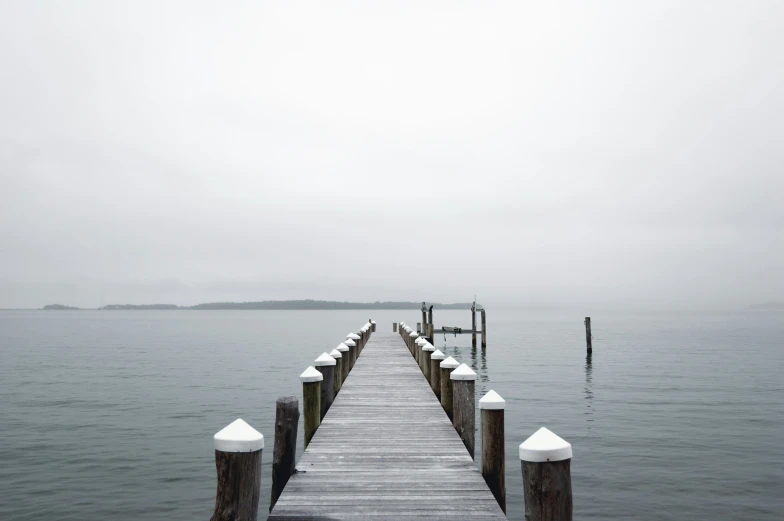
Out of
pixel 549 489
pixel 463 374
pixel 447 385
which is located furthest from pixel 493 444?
pixel 447 385

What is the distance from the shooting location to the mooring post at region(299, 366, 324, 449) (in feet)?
28.3

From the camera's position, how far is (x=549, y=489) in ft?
14.6

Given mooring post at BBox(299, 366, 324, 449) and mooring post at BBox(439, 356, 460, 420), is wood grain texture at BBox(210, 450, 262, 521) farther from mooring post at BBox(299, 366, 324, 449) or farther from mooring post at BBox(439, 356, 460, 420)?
mooring post at BBox(439, 356, 460, 420)

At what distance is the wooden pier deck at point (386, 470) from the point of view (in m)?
5.71

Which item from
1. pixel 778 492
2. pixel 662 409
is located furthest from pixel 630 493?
pixel 662 409

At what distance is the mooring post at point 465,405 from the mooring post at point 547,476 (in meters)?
3.85

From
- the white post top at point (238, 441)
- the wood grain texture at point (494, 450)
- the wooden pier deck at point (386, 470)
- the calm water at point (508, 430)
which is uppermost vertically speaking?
the white post top at point (238, 441)

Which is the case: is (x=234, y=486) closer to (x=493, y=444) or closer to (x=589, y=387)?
(x=493, y=444)

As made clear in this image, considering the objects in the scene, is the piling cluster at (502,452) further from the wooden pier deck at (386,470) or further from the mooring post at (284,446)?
the mooring post at (284,446)

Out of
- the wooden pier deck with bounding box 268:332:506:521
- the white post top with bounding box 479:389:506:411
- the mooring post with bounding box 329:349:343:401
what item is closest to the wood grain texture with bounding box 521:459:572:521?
the wooden pier deck with bounding box 268:332:506:521

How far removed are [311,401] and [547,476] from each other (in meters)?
5.05

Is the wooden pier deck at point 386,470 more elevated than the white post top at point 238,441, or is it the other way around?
the white post top at point 238,441

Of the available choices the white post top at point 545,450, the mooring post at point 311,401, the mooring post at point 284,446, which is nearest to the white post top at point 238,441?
the mooring post at point 284,446

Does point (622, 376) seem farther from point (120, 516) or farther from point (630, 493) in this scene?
point (120, 516)
